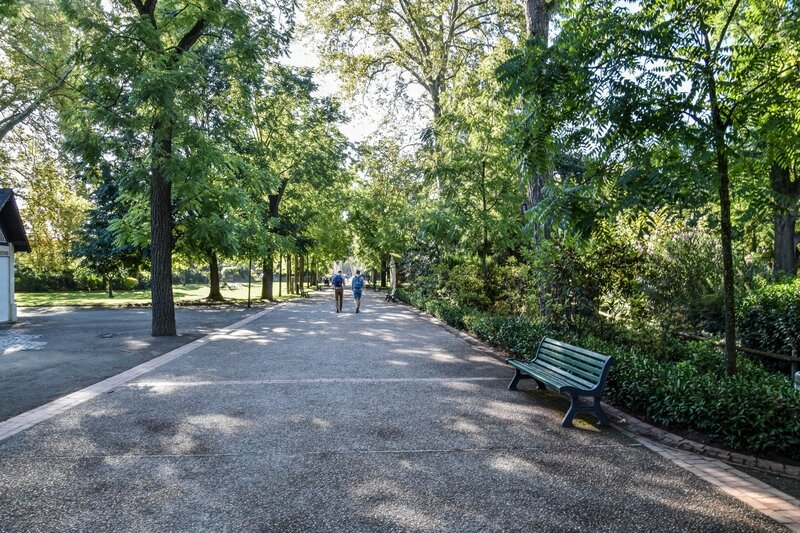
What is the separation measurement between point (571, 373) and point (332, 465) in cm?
346

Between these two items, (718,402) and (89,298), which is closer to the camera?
(718,402)

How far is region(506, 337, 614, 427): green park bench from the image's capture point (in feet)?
18.3

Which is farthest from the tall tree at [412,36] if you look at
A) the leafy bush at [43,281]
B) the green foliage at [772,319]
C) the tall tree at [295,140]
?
the leafy bush at [43,281]

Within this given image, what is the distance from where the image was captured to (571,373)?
649 cm

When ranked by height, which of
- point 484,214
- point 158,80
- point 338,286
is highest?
point 158,80

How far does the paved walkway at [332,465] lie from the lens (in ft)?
11.7

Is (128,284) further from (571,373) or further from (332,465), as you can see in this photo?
(332,465)

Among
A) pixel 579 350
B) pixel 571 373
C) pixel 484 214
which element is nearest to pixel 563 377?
pixel 571 373

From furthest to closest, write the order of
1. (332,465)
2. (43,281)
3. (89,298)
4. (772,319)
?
(43,281), (89,298), (772,319), (332,465)

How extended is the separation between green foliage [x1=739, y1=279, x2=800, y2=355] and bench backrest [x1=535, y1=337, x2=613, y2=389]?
3.91m

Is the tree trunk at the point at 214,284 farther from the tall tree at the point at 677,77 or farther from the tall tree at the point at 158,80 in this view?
the tall tree at the point at 677,77

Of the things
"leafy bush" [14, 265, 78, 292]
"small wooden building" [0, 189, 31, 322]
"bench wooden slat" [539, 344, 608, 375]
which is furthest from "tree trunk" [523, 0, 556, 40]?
"leafy bush" [14, 265, 78, 292]

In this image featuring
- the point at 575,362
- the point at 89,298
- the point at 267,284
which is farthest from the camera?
the point at 89,298

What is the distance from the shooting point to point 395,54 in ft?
73.8
